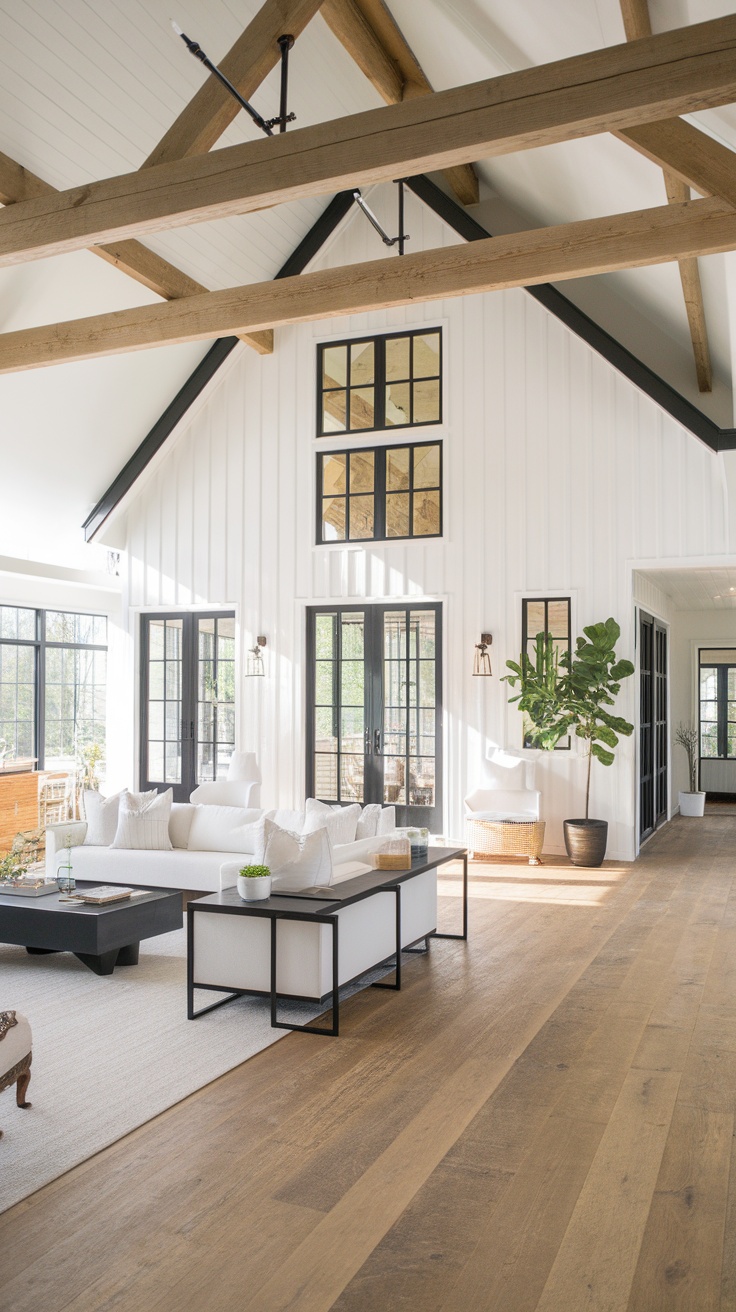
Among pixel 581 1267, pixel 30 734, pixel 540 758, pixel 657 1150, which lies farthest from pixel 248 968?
pixel 30 734

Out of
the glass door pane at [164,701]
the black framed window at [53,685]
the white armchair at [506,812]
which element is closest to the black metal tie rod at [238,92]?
the white armchair at [506,812]

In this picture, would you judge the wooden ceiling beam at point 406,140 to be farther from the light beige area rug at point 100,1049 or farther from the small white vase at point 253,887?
the light beige area rug at point 100,1049

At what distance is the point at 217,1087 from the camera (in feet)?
12.4

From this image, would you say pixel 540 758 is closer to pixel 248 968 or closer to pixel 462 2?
pixel 248 968

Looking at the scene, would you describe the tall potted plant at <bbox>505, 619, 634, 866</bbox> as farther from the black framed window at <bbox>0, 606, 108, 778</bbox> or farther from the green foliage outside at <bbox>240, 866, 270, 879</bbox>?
the black framed window at <bbox>0, 606, 108, 778</bbox>

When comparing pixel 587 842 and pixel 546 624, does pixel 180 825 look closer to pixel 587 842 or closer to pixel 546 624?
pixel 587 842

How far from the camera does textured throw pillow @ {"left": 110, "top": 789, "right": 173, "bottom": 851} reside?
22.3 feet

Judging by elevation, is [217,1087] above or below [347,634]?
below

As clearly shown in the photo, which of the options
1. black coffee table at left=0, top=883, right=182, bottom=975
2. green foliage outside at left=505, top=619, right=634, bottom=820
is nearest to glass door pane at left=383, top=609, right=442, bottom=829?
green foliage outside at left=505, top=619, right=634, bottom=820

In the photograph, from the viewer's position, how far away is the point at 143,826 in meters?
6.80

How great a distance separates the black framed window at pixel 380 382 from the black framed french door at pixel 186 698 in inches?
95.6

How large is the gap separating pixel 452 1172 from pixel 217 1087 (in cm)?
107

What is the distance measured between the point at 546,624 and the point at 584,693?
0.89 m

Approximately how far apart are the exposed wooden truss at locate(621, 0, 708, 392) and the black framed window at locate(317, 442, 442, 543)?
250cm
